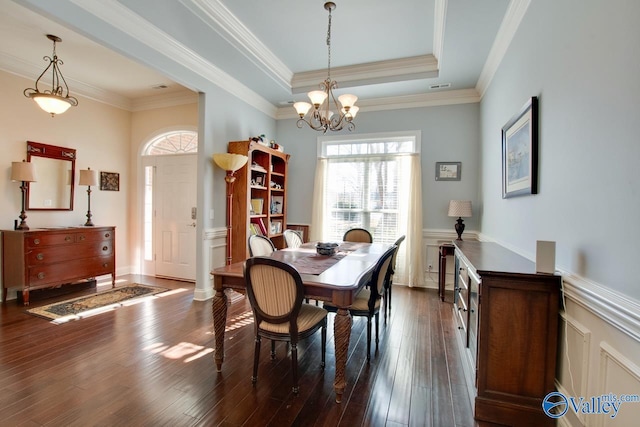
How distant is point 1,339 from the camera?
2658mm

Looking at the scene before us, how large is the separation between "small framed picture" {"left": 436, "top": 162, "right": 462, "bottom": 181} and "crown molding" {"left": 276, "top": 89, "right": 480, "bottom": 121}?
36.5 inches

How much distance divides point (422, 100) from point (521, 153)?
2.57m

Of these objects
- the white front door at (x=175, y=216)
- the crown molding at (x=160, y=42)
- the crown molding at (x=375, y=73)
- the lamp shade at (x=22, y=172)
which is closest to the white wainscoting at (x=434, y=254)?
the crown molding at (x=375, y=73)

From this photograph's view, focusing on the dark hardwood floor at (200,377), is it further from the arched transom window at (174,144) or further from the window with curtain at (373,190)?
the arched transom window at (174,144)

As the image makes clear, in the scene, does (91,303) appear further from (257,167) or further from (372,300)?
(372,300)

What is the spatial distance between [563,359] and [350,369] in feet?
4.48

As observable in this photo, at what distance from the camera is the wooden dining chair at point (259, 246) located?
9.85 ft

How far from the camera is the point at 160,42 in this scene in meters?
3.11

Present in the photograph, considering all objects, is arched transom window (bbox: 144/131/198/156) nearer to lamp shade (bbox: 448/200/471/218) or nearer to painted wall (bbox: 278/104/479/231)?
A: painted wall (bbox: 278/104/479/231)

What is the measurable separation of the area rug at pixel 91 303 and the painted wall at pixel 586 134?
174 inches

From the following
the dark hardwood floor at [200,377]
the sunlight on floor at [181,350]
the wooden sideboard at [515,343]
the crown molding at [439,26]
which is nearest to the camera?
the wooden sideboard at [515,343]

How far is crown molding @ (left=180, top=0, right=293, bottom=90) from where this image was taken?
277cm

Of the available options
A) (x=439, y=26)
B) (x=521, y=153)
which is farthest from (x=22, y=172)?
(x=521, y=153)

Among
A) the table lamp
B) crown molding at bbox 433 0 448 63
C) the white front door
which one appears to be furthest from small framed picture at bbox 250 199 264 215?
crown molding at bbox 433 0 448 63
